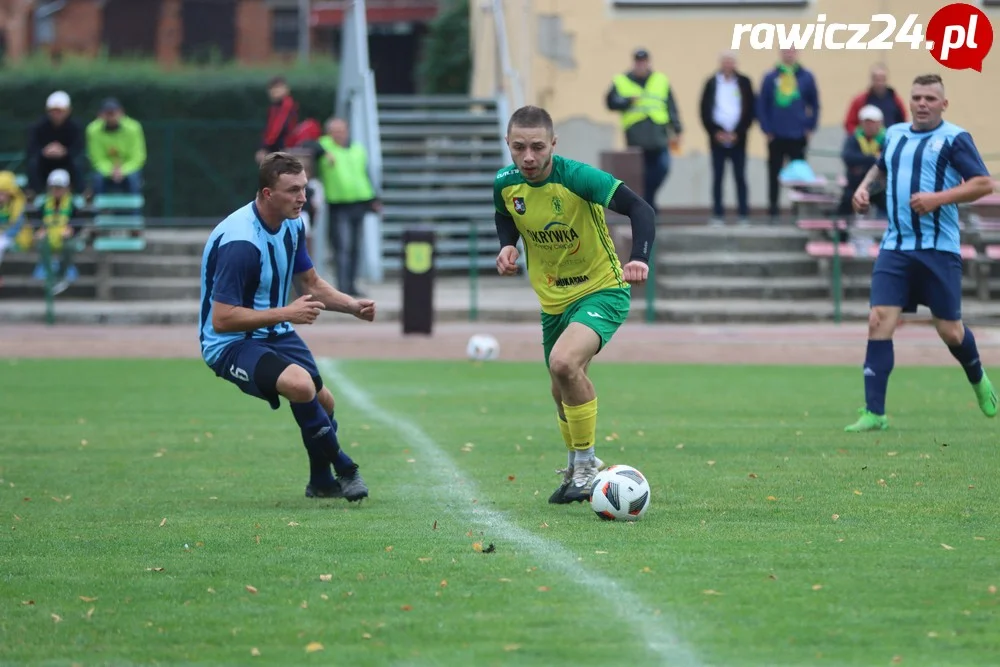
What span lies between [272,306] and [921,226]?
466 cm

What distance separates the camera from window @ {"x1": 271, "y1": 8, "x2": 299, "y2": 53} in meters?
57.2

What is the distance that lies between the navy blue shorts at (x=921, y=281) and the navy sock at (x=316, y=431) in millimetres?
4310

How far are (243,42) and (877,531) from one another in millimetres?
50681

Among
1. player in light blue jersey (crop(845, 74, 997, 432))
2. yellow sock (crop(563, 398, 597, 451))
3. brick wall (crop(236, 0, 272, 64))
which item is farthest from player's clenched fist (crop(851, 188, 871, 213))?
brick wall (crop(236, 0, 272, 64))

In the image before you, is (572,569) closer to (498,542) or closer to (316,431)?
(498,542)

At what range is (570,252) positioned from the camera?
8.76 metres

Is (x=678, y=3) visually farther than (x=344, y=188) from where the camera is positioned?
Yes

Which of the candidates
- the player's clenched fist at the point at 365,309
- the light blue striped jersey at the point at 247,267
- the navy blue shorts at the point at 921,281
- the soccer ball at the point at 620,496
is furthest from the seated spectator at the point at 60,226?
the soccer ball at the point at 620,496

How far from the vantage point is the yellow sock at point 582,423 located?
340 inches

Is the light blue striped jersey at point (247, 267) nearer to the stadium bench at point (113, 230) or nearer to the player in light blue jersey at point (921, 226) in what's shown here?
the player in light blue jersey at point (921, 226)

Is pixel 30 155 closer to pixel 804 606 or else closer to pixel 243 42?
pixel 804 606

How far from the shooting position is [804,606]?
20.1 feet

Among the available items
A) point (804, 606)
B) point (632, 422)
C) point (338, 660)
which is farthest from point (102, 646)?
point (632, 422)

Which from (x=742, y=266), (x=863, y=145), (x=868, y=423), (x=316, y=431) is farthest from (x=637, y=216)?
(x=742, y=266)
